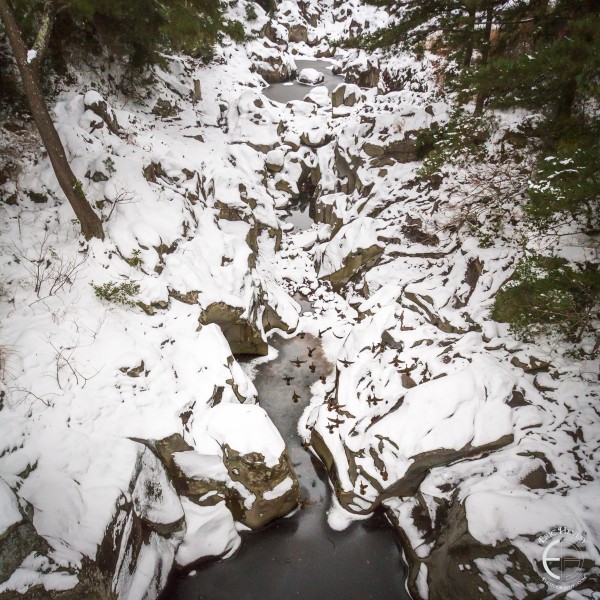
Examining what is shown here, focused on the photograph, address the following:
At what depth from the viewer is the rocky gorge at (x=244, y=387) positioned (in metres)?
5.19

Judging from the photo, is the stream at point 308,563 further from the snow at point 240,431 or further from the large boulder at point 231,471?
the snow at point 240,431

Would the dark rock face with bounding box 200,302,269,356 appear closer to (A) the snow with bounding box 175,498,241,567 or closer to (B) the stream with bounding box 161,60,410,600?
(B) the stream with bounding box 161,60,410,600

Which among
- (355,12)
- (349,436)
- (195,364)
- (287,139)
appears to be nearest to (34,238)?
(195,364)

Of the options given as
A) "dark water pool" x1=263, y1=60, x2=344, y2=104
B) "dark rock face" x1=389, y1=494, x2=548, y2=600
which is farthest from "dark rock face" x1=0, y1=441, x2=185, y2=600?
"dark water pool" x1=263, y1=60, x2=344, y2=104

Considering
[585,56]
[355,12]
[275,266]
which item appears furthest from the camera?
[355,12]

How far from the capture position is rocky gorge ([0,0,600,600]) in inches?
204

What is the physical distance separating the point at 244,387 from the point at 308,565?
4.00 metres

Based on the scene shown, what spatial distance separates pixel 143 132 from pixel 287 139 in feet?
34.0

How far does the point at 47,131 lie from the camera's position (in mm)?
6746

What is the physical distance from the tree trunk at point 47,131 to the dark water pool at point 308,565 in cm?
797

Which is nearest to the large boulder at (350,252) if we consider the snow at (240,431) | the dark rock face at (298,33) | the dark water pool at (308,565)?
the snow at (240,431)

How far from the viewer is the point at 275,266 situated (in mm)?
15430

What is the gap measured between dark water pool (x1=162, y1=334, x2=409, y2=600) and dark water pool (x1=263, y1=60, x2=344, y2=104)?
92.2 ft

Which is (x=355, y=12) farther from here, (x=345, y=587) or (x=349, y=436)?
(x=345, y=587)
